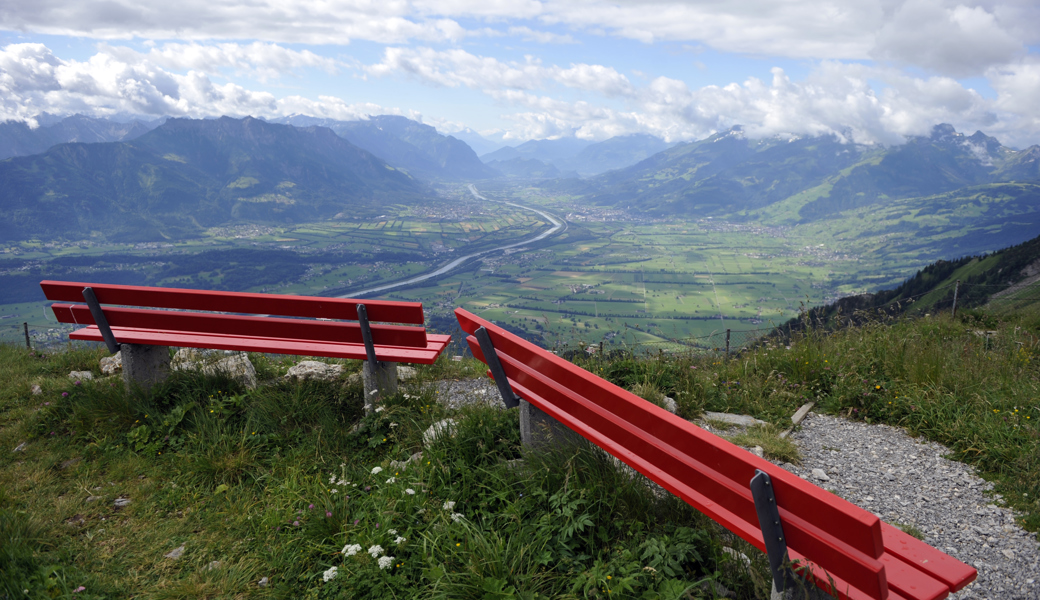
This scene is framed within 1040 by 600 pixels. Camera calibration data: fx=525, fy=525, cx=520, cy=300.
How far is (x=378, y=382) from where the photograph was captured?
4.92m

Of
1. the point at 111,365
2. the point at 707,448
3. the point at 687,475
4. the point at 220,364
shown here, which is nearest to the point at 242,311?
the point at 220,364

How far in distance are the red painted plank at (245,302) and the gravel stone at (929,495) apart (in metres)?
3.84

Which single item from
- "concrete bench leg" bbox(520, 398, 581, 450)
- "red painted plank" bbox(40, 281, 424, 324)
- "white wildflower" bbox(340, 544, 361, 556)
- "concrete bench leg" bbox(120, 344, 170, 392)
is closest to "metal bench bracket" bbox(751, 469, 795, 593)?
"concrete bench leg" bbox(520, 398, 581, 450)

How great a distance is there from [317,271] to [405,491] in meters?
153

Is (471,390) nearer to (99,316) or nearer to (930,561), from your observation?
(99,316)

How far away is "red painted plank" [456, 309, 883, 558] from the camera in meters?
1.75

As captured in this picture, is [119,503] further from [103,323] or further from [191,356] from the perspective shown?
[191,356]

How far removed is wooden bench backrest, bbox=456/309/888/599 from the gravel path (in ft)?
4.71

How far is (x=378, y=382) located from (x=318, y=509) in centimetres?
164

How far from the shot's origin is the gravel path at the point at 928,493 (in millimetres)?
3248

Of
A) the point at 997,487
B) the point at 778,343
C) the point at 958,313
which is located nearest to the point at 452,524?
the point at 997,487

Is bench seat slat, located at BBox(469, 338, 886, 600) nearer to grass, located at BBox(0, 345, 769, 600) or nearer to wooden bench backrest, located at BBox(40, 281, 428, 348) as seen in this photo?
grass, located at BBox(0, 345, 769, 600)

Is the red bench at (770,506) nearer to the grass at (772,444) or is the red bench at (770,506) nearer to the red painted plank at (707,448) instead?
the red painted plank at (707,448)

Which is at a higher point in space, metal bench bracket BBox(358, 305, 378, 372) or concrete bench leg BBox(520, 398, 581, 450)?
metal bench bracket BBox(358, 305, 378, 372)
